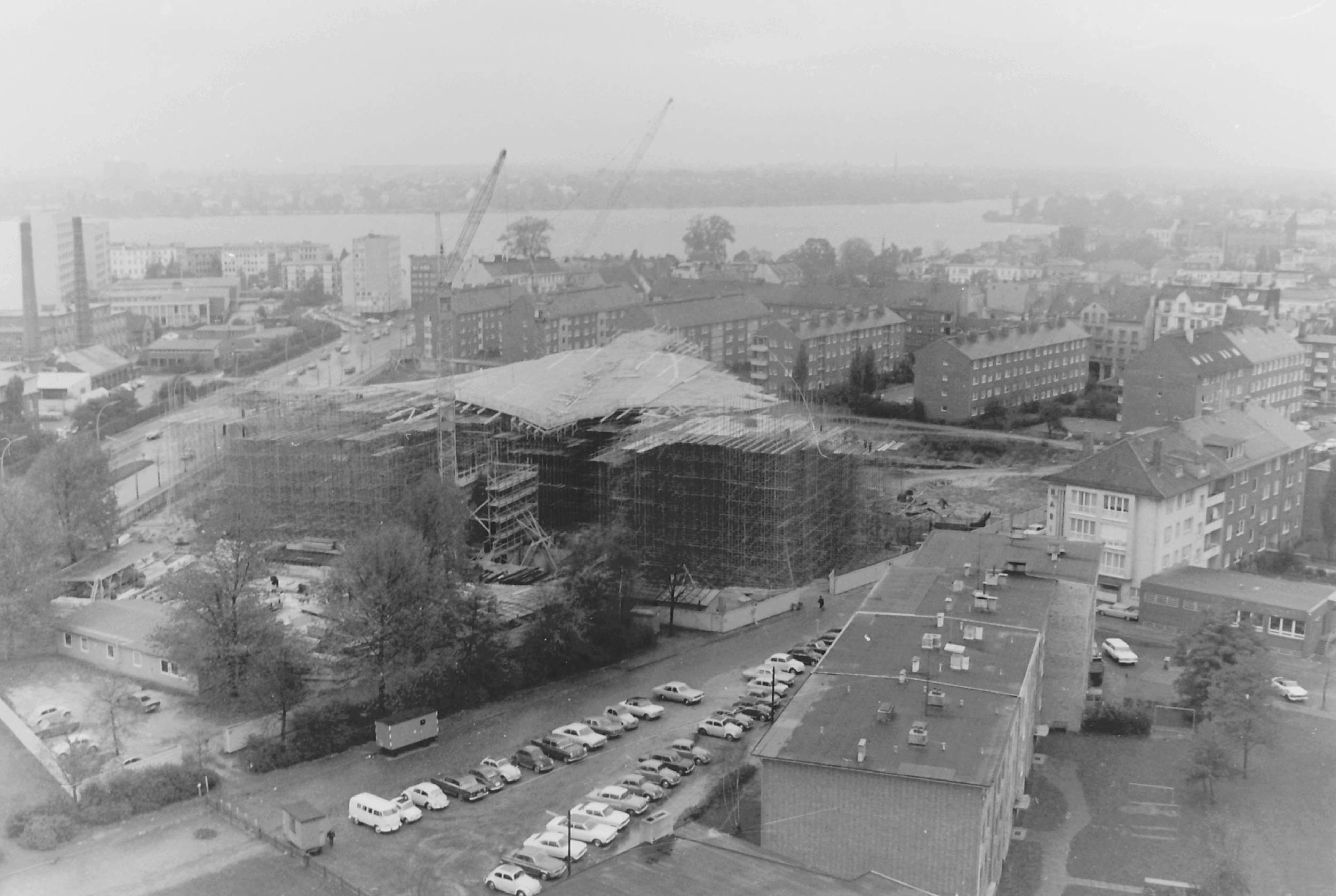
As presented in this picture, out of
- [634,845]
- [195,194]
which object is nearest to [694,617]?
[634,845]

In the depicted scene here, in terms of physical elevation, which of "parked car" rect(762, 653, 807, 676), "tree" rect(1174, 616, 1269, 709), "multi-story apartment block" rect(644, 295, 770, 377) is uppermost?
"multi-story apartment block" rect(644, 295, 770, 377)

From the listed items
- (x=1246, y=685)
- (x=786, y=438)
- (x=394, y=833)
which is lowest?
(x=394, y=833)

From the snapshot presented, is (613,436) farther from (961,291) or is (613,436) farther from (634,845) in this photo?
(961,291)

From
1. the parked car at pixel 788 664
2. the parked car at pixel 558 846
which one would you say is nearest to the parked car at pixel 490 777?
the parked car at pixel 558 846

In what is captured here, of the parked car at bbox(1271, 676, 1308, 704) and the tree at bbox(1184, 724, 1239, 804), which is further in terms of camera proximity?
the parked car at bbox(1271, 676, 1308, 704)

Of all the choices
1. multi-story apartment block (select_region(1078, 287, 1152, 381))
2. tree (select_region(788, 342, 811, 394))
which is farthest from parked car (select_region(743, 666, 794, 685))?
multi-story apartment block (select_region(1078, 287, 1152, 381))

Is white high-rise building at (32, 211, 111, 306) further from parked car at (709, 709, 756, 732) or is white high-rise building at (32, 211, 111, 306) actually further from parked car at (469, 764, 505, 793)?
parked car at (709, 709, 756, 732)
